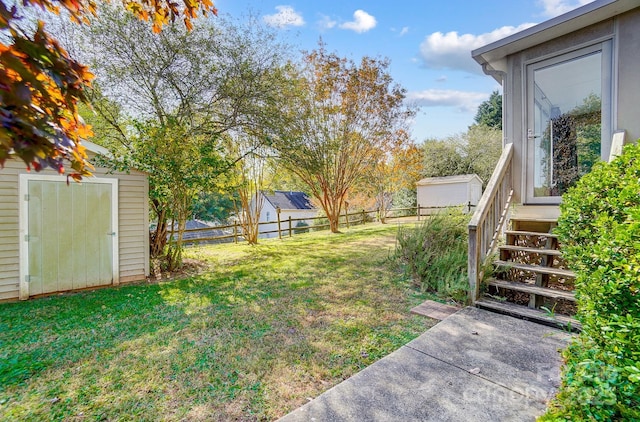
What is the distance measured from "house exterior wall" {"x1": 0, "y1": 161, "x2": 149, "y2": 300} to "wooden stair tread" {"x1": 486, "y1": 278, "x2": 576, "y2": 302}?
5680 mm

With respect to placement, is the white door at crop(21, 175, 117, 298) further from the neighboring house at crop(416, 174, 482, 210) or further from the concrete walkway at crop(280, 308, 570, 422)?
the neighboring house at crop(416, 174, 482, 210)

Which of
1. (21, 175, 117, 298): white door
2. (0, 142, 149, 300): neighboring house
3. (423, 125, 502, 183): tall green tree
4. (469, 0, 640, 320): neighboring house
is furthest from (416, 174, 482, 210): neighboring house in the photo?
(21, 175, 117, 298): white door

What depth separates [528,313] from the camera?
3.19 meters

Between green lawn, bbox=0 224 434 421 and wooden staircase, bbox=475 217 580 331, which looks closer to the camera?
green lawn, bbox=0 224 434 421

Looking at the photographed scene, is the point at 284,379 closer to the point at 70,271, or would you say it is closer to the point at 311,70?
the point at 70,271

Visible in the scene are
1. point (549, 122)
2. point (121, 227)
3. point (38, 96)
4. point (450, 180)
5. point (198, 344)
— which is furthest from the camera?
point (450, 180)

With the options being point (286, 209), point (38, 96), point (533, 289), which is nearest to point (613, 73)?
point (533, 289)

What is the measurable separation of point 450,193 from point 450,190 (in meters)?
0.20

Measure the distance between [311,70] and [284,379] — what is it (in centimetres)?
1056

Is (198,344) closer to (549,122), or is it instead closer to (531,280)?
(531,280)

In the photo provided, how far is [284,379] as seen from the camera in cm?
227

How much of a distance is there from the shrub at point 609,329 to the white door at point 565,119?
2.45 meters

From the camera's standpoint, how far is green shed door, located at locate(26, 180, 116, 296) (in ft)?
14.6

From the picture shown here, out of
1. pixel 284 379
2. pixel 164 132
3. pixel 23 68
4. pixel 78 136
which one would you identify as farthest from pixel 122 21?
pixel 284 379
